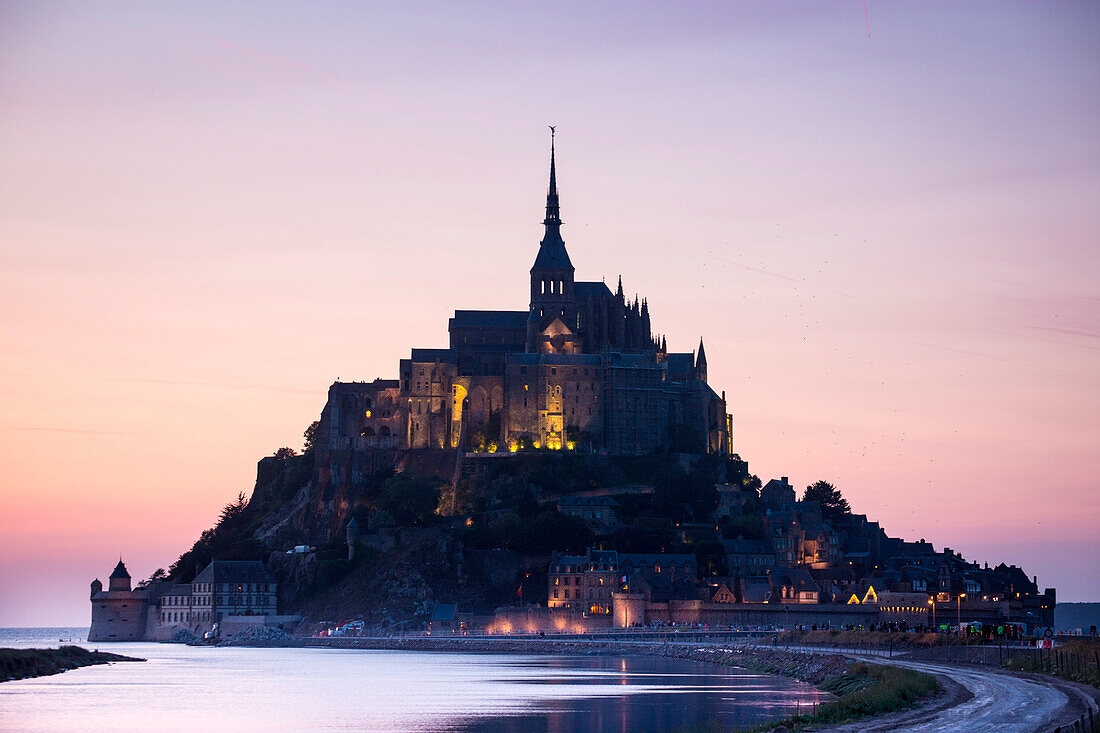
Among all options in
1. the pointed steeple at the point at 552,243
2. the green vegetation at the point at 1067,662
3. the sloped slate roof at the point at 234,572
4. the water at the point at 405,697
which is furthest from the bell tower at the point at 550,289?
the green vegetation at the point at 1067,662

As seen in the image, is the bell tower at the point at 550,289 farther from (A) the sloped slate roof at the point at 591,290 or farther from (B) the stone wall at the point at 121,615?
(B) the stone wall at the point at 121,615

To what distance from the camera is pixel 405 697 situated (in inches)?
2844

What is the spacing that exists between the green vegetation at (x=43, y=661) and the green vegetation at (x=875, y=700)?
50.0 meters

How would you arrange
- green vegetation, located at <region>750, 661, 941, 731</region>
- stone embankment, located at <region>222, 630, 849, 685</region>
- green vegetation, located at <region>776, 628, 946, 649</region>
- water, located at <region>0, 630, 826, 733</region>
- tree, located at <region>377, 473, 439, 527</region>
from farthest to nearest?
tree, located at <region>377, 473, 439, 527</region>, stone embankment, located at <region>222, 630, 849, 685</region>, green vegetation, located at <region>776, 628, 946, 649</region>, water, located at <region>0, 630, 826, 733</region>, green vegetation, located at <region>750, 661, 941, 731</region>

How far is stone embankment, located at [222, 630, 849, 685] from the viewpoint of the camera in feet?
250

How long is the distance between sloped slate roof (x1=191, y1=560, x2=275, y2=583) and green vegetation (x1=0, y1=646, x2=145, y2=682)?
27.9m

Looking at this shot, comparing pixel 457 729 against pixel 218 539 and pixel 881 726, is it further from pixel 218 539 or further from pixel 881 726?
pixel 218 539

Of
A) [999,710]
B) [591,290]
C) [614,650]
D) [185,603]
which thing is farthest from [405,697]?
[591,290]

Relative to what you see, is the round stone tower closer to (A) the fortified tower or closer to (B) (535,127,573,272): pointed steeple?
(A) the fortified tower

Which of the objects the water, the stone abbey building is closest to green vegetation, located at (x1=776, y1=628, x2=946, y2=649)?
the water

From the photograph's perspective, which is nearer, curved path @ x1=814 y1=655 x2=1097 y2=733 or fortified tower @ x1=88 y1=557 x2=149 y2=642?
curved path @ x1=814 y1=655 x2=1097 y2=733

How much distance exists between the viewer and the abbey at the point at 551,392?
483 ft

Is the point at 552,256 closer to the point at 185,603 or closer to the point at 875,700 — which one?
the point at 185,603

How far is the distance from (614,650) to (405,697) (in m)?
37.0
